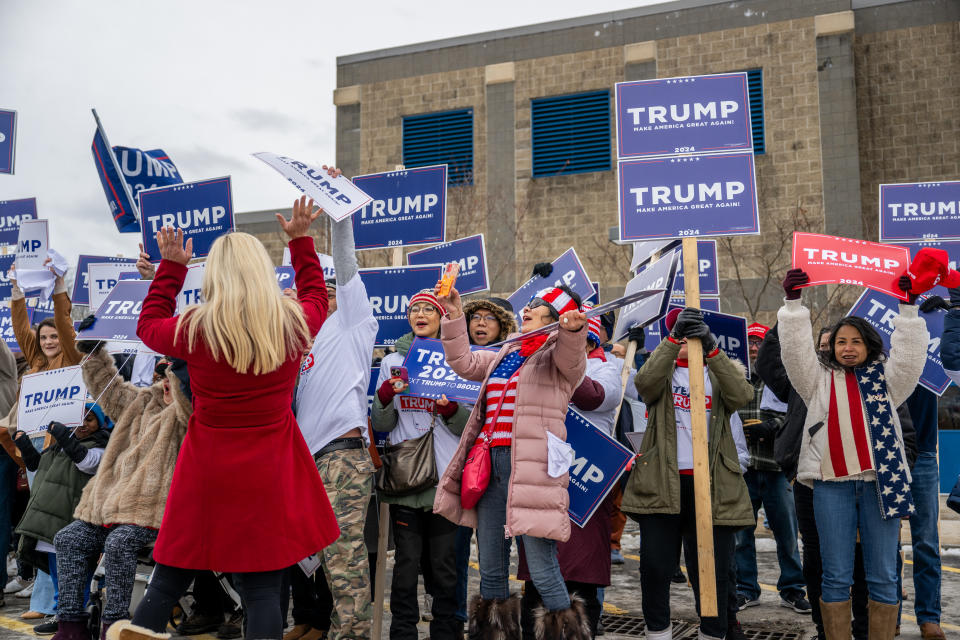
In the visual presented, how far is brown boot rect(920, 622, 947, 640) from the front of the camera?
17.5 feet

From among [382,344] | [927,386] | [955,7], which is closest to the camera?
[927,386]

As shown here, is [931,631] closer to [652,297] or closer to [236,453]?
[652,297]

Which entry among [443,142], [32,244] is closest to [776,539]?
[32,244]

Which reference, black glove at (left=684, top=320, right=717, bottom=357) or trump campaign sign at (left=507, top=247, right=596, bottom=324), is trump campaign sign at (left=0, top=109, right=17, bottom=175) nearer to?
trump campaign sign at (left=507, top=247, right=596, bottom=324)

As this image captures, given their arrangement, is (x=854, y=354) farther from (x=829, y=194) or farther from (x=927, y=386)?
(x=829, y=194)

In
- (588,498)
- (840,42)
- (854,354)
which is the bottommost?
(588,498)

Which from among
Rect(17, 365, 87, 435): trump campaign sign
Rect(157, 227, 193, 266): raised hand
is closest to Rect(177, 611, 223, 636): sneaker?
Rect(17, 365, 87, 435): trump campaign sign

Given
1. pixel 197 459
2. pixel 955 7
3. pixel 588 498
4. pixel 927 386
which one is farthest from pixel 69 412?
pixel 955 7

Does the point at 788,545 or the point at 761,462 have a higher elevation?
the point at 761,462

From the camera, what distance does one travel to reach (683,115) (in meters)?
5.60

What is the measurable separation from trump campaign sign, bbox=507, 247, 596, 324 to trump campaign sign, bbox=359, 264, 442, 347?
4.79 feet

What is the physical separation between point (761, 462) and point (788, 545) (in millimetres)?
657

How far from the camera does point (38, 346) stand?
6957 mm

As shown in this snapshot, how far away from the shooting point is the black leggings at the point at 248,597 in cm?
335
